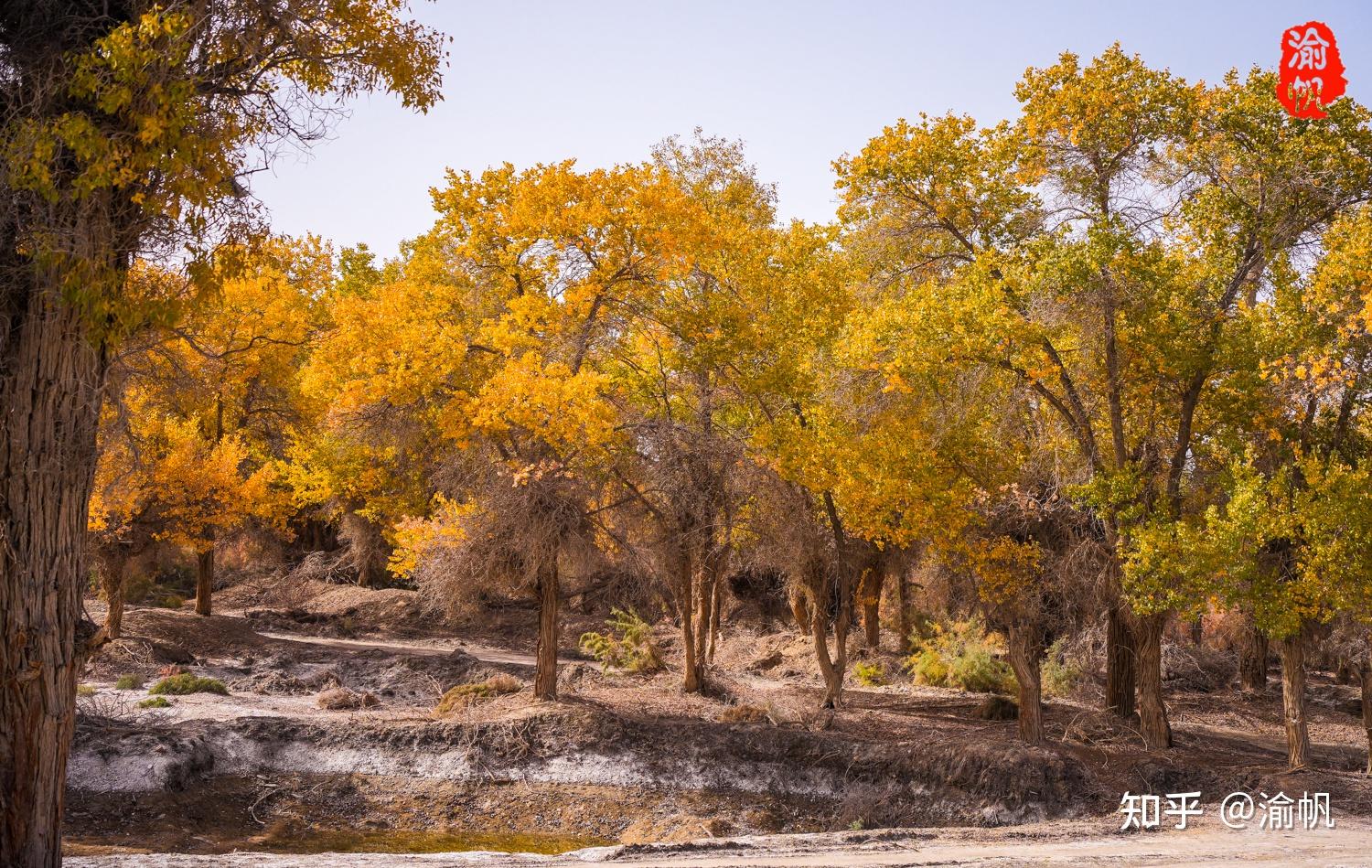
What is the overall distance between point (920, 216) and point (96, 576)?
22.8 metres

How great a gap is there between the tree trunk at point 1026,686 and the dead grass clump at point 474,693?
28.2ft

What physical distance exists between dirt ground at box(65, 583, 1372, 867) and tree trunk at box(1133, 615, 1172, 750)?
0.50 m

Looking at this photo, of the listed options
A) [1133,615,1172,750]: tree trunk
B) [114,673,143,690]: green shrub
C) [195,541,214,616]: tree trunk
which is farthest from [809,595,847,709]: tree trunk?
[195,541,214,616]: tree trunk

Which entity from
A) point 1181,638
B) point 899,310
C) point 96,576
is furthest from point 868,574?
point 96,576

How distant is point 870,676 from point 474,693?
1040 centimetres

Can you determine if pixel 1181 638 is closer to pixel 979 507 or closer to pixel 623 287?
pixel 979 507

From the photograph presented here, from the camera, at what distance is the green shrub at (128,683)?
1848 centimetres

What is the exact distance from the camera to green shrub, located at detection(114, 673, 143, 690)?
60.6 ft

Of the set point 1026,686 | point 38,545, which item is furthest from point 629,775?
point 38,545

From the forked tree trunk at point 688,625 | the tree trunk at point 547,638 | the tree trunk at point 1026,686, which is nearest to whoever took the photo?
the tree trunk at point 1026,686

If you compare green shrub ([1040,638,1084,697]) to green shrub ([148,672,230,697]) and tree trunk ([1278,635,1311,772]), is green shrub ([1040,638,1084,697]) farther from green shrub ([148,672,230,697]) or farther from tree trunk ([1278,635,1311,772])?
green shrub ([148,672,230,697])
